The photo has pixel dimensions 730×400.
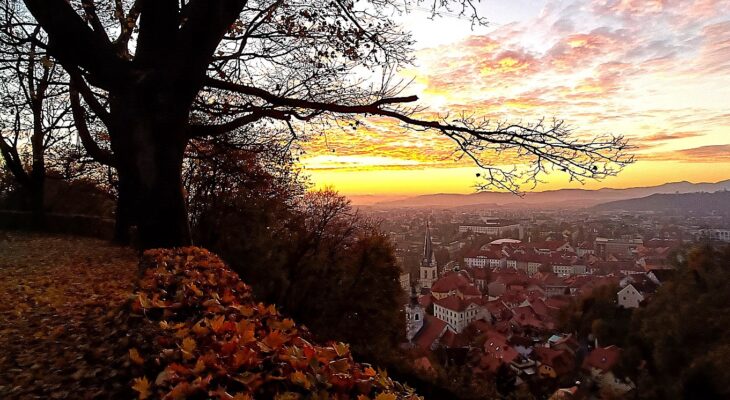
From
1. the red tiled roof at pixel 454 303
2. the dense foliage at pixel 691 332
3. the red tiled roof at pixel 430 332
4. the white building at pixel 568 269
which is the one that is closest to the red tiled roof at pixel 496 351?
the red tiled roof at pixel 430 332

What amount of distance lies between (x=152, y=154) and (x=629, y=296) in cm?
4811

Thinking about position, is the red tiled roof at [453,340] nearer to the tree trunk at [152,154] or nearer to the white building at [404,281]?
the white building at [404,281]

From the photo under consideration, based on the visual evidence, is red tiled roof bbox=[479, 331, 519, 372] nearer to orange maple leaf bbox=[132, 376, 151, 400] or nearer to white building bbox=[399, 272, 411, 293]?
white building bbox=[399, 272, 411, 293]

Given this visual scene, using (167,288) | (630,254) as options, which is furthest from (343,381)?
(630,254)

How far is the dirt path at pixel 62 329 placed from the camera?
2084 mm

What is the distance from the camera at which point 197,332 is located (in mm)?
2135

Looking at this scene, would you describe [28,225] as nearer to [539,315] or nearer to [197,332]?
[197,332]

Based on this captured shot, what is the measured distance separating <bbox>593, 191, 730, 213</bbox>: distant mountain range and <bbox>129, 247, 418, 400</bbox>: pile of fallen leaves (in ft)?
298

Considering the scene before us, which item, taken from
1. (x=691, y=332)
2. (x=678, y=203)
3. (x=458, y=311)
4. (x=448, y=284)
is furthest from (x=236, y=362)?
(x=678, y=203)

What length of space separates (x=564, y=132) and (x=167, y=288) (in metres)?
4.05

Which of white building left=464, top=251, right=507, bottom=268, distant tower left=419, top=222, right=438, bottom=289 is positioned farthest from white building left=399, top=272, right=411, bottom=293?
white building left=464, top=251, right=507, bottom=268

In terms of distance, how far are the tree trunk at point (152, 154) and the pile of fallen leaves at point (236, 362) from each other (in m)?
2.39

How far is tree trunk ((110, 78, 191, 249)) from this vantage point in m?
4.69

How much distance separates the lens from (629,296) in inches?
1657
